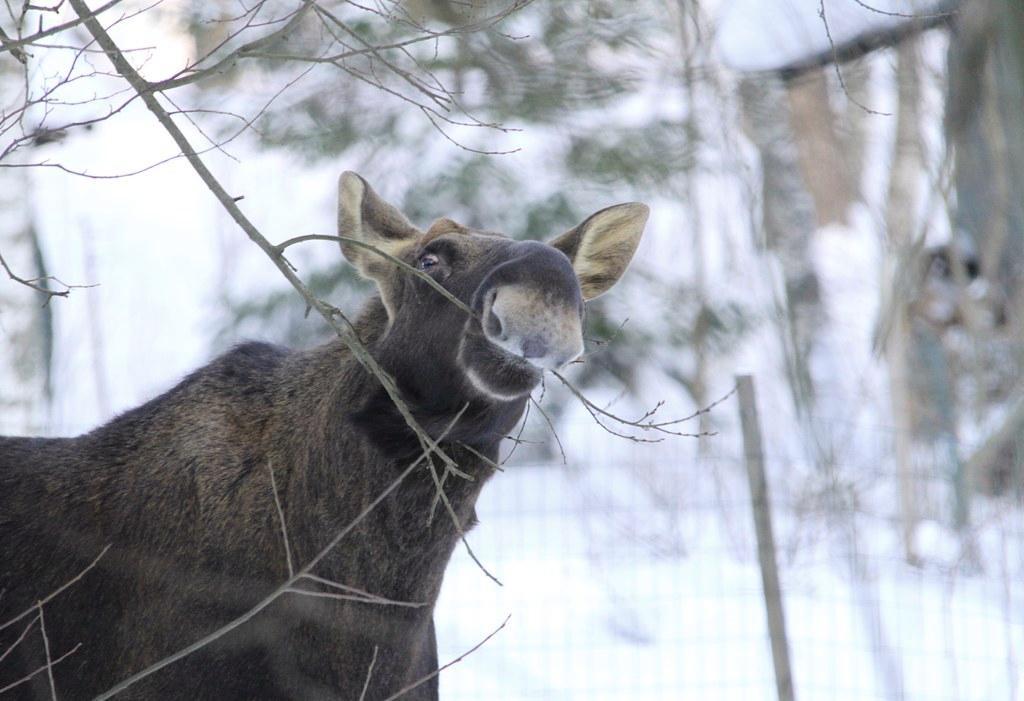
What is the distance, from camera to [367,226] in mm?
4246

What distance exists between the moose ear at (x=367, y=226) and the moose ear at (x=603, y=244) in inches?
22.4

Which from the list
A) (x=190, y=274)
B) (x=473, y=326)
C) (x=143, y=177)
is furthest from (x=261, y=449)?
(x=143, y=177)

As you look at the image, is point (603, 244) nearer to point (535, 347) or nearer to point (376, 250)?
point (535, 347)

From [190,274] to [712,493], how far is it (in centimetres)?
1157

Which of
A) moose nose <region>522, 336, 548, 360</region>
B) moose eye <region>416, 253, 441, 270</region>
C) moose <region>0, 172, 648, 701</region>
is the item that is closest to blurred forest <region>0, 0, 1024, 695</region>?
moose eye <region>416, 253, 441, 270</region>

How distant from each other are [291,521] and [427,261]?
943 mm

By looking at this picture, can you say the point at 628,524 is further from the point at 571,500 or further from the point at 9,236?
the point at 9,236

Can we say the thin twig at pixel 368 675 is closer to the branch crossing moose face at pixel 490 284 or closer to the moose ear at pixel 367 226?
the branch crossing moose face at pixel 490 284

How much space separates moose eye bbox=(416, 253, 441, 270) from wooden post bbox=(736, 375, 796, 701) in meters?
2.77

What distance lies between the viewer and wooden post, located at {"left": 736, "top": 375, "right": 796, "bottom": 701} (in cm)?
615

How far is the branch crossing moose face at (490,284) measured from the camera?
3.11 meters

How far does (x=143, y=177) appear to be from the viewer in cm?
2022

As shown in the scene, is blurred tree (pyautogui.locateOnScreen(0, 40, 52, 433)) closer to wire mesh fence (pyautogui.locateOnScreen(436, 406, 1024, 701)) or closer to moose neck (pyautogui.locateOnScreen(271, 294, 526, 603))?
wire mesh fence (pyautogui.locateOnScreen(436, 406, 1024, 701))

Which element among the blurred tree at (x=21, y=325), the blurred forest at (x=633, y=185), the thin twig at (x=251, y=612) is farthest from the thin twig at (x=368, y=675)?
the blurred tree at (x=21, y=325)
